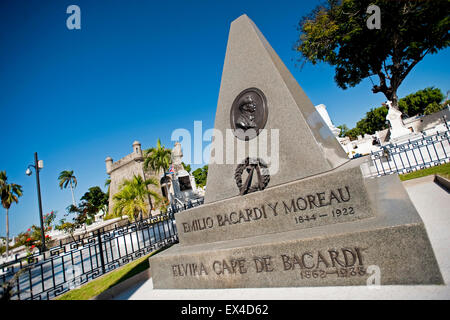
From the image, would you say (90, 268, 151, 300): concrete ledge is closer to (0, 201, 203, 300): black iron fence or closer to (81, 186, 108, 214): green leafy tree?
(0, 201, 203, 300): black iron fence

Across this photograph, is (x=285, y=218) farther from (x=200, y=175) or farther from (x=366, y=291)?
(x=200, y=175)

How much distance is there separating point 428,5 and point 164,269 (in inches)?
826

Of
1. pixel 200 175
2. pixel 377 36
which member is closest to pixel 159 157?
pixel 377 36

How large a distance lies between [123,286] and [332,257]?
383 centimetres

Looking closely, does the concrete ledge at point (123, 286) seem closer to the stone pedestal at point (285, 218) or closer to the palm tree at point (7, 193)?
the stone pedestal at point (285, 218)

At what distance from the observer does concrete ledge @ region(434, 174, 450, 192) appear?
15.5 ft

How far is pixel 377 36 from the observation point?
629 inches

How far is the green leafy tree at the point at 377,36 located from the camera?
46.8 feet

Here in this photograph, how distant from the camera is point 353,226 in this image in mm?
2283

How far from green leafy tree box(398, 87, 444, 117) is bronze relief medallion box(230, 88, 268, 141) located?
61.3 metres

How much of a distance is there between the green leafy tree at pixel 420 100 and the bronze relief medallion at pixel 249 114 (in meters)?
61.3

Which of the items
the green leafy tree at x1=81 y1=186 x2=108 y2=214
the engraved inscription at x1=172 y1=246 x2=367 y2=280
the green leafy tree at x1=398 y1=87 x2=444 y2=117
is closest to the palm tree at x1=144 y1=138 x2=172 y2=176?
the engraved inscription at x1=172 y1=246 x2=367 y2=280

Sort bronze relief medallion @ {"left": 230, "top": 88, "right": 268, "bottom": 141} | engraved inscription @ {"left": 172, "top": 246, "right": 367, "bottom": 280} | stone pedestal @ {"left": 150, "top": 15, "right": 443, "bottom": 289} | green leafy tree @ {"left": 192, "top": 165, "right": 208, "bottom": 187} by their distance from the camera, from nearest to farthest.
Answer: stone pedestal @ {"left": 150, "top": 15, "right": 443, "bottom": 289}
engraved inscription @ {"left": 172, "top": 246, "right": 367, "bottom": 280}
bronze relief medallion @ {"left": 230, "top": 88, "right": 268, "bottom": 141}
green leafy tree @ {"left": 192, "top": 165, "right": 208, "bottom": 187}

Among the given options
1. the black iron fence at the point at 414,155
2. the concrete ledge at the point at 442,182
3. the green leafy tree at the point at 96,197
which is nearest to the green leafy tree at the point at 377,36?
the black iron fence at the point at 414,155
